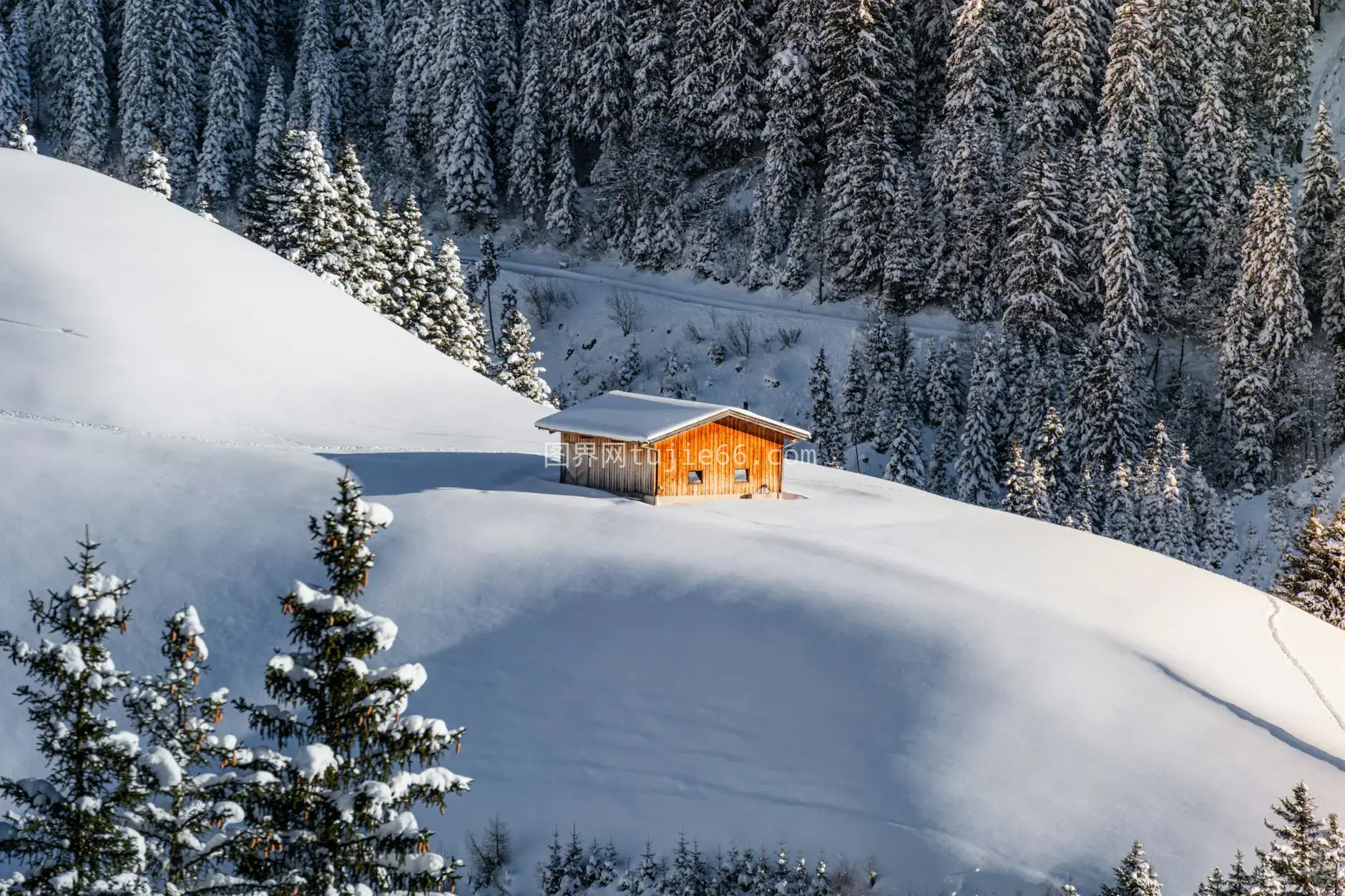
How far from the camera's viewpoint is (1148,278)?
201 ft

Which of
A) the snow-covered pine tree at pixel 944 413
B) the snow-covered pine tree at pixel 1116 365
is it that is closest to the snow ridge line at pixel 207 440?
the snow-covered pine tree at pixel 944 413

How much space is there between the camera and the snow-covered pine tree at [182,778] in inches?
364

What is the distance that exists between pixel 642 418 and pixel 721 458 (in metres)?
2.46

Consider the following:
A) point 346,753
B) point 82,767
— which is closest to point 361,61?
point 82,767

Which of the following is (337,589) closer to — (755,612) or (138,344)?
(755,612)

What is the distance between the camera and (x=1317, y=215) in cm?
5972

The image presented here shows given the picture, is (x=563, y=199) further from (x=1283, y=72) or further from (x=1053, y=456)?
(x=1283, y=72)

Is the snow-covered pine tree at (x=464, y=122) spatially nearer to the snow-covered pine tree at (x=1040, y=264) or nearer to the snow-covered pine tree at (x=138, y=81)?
the snow-covered pine tree at (x=138, y=81)

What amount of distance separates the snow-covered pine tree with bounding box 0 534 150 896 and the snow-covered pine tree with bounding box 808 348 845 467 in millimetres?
49299

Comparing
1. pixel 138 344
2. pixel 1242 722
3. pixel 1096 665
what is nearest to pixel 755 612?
pixel 1096 665

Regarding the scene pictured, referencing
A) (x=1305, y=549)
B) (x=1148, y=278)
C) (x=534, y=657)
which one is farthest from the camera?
(x=1148, y=278)

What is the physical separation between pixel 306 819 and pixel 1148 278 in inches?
2374

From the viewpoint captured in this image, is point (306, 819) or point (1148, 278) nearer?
point (306, 819)

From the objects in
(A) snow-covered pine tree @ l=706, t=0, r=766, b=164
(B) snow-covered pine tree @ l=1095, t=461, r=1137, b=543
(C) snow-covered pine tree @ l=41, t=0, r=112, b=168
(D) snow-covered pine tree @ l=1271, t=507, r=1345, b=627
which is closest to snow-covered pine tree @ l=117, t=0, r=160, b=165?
(C) snow-covered pine tree @ l=41, t=0, r=112, b=168
